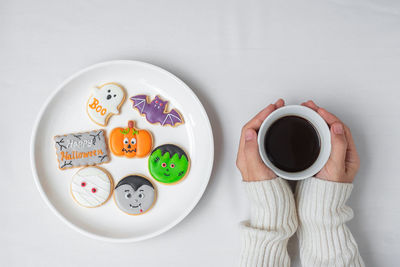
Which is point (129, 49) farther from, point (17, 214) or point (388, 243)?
point (388, 243)

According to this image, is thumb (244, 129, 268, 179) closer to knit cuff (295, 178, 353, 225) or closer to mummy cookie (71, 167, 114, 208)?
knit cuff (295, 178, 353, 225)

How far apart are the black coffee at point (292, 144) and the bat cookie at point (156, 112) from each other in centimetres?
22

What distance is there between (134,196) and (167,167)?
0.10 meters

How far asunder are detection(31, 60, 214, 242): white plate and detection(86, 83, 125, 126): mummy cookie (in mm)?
18

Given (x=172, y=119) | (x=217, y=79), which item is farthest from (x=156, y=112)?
(x=217, y=79)

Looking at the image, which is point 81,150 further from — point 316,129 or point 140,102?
point 316,129

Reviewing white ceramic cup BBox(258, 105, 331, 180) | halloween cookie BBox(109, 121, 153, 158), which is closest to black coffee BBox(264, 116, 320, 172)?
white ceramic cup BBox(258, 105, 331, 180)

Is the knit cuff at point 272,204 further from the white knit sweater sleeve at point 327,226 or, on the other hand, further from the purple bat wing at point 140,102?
the purple bat wing at point 140,102

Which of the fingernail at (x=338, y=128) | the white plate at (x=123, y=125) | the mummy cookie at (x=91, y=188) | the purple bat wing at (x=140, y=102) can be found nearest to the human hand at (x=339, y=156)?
the fingernail at (x=338, y=128)

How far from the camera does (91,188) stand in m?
0.69

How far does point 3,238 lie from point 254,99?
26.8 inches

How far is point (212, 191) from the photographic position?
0.72 m

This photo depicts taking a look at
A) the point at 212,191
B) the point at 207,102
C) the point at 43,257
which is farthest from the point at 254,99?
the point at 43,257

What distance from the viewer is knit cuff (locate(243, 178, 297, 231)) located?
0.64 meters
